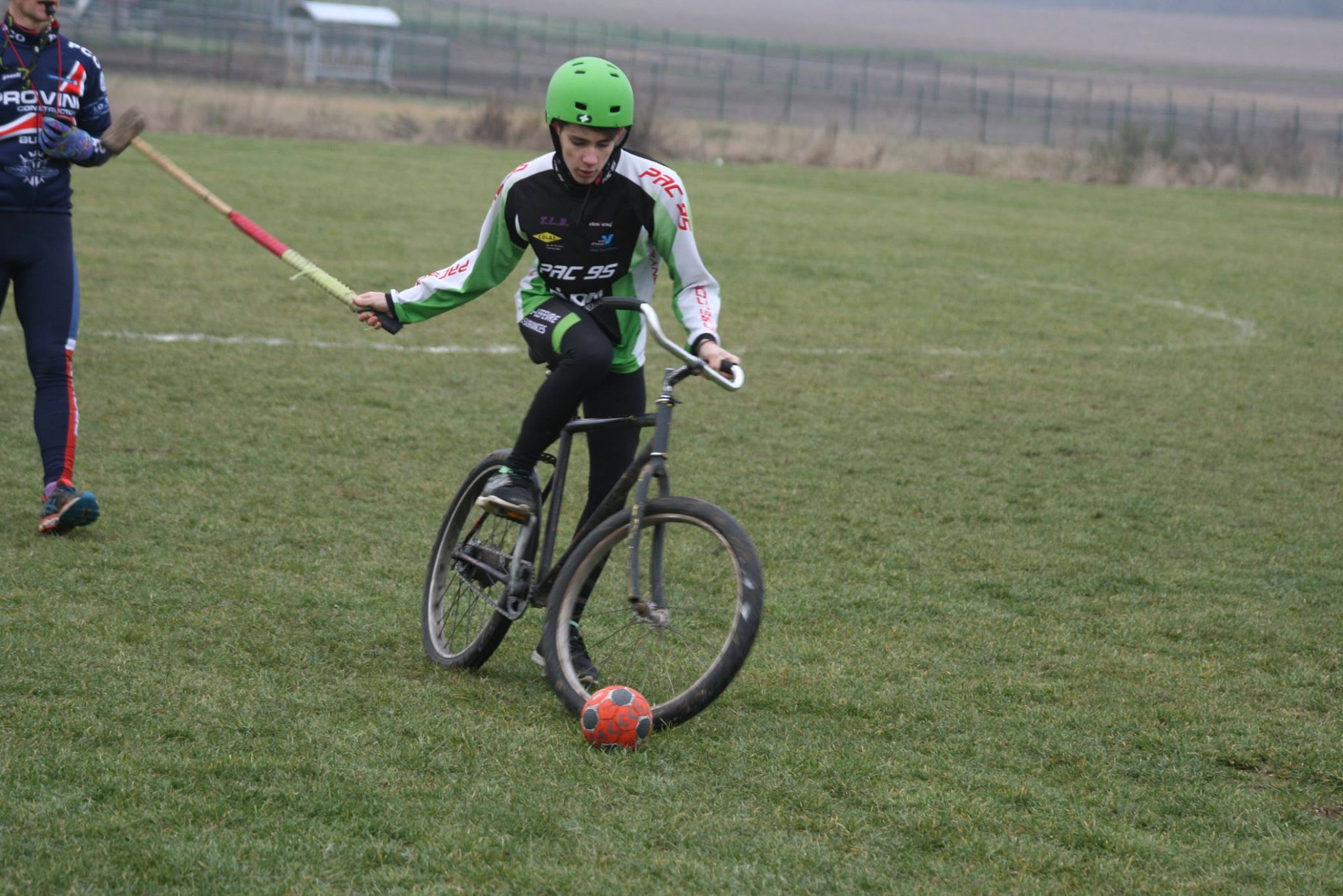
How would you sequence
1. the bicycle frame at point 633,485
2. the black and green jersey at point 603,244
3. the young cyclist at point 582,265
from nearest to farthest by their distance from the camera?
the bicycle frame at point 633,485 → the young cyclist at point 582,265 → the black and green jersey at point 603,244

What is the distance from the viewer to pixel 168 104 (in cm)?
3139

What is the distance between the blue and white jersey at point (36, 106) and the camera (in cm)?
597

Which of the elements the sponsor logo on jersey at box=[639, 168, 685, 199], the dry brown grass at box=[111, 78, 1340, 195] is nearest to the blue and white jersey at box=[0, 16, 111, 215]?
the sponsor logo on jersey at box=[639, 168, 685, 199]

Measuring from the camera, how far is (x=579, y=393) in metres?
4.63

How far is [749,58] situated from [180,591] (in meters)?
83.5

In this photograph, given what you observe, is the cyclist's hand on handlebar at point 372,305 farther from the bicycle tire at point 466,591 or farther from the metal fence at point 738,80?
the metal fence at point 738,80

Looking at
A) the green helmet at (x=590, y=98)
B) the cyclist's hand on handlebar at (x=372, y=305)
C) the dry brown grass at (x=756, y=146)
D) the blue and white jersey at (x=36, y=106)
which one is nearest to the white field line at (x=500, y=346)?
the blue and white jersey at (x=36, y=106)

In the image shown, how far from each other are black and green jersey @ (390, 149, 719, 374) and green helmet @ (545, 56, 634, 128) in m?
0.18

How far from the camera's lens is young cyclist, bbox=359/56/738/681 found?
4.41 metres

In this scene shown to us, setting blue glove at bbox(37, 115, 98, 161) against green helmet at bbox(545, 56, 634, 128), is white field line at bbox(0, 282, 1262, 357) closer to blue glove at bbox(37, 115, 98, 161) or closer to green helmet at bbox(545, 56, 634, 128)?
blue glove at bbox(37, 115, 98, 161)

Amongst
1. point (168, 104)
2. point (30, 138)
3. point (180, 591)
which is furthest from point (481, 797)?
point (168, 104)

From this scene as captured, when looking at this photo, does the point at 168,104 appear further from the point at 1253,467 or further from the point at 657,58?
the point at 657,58

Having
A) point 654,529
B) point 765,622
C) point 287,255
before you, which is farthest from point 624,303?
point 765,622

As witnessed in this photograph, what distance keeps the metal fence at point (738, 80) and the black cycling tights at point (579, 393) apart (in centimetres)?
2899
